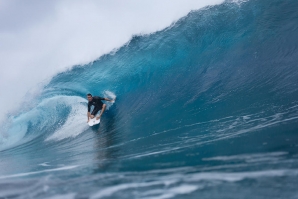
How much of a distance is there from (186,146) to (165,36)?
6488mm

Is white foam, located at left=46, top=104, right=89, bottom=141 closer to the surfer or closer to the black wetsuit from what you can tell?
the surfer

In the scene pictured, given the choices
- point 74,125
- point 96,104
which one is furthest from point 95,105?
point 74,125

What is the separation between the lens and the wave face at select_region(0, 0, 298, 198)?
3377 millimetres

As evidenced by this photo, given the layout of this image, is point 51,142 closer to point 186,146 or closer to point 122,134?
point 122,134

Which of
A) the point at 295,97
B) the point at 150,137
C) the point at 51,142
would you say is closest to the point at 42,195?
the point at 150,137

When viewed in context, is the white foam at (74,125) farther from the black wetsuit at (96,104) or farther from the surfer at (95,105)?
the black wetsuit at (96,104)

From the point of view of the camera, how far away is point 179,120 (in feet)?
19.0

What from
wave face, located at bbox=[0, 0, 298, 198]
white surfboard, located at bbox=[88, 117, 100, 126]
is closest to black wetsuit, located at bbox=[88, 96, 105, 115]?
white surfboard, located at bbox=[88, 117, 100, 126]

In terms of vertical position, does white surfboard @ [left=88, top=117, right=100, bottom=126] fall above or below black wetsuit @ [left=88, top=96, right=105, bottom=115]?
below

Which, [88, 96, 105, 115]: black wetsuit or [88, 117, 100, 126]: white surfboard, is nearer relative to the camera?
[88, 117, 100, 126]: white surfboard

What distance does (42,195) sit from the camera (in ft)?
12.5

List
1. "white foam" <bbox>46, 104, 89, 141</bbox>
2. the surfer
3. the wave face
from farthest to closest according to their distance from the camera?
the surfer < "white foam" <bbox>46, 104, 89, 141</bbox> < the wave face

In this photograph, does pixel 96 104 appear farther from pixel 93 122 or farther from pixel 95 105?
pixel 93 122

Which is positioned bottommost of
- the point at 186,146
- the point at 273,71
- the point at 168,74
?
the point at 186,146
